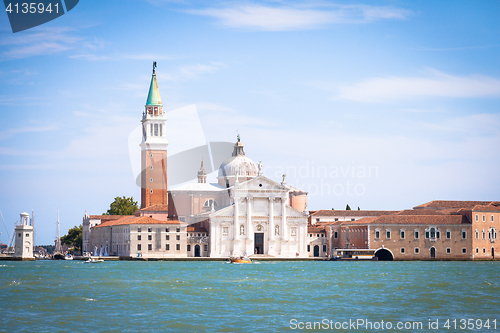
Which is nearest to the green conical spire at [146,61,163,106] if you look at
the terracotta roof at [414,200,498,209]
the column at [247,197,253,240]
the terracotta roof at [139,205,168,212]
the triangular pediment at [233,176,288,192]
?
the terracotta roof at [139,205,168,212]

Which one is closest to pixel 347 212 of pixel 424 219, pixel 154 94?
pixel 424 219

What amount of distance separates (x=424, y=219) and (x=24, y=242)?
38.1m

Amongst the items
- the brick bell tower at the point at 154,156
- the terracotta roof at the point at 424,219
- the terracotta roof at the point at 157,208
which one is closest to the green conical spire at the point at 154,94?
the brick bell tower at the point at 154,156

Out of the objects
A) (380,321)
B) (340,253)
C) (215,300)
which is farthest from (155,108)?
(380,321)

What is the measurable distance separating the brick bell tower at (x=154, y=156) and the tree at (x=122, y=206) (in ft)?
41.2

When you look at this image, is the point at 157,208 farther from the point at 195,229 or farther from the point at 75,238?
the point at 75,238

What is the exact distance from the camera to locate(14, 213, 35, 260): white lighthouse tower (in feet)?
256

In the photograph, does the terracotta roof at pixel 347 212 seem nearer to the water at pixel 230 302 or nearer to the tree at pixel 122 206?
the tree at pixel 122 206

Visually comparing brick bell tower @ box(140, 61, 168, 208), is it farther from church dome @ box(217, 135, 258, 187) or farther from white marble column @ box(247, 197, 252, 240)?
white marble column @ box(247, 197, 252, 240)

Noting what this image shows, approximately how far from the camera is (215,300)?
30703 millimetres

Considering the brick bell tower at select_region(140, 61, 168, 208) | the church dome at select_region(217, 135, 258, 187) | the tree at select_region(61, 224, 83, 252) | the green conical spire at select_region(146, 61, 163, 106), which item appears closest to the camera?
the church dome at select_region(217, 135, 258, 187)

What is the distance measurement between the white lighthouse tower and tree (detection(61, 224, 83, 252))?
18.4 m

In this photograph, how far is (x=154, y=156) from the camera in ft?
281

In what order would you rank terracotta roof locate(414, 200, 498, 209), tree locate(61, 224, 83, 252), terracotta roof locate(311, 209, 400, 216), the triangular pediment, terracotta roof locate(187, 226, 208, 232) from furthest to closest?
tree locate(61, 224, 83, 252) < terracotta roof locate(311, 209, 400, 216) < terracotta roof locate(414, 200, 498, 209) < terracotta roof locate(187, 226, 208, 232) < the triangular pediment
